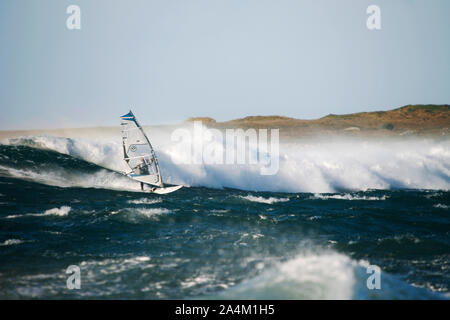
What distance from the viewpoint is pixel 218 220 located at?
12328 mm

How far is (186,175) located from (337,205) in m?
10.5

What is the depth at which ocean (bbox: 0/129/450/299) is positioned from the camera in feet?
21.7

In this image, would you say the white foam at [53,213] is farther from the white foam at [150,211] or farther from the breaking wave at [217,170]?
the breaking wave at [217,170]

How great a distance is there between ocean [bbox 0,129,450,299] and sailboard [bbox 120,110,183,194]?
116 centimetres

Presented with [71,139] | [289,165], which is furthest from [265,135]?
[71,139]

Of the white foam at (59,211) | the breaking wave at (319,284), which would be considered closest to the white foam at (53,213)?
the white foam at (59,211)

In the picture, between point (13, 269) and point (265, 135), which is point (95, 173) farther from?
point (265, 135)

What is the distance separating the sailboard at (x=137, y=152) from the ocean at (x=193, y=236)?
3.80 ft

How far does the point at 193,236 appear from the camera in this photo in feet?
33.5

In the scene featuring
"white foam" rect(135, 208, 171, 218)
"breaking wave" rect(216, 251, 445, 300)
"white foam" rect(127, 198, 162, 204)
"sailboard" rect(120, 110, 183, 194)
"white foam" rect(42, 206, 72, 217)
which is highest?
"sailboard" rect(120, 110, 183, 194)

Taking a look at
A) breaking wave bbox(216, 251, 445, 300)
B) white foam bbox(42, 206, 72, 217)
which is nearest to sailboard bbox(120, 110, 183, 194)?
white foam bbox(42, 206, 72, 217)

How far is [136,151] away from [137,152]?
2.6 inches

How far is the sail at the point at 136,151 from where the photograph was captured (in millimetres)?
14975

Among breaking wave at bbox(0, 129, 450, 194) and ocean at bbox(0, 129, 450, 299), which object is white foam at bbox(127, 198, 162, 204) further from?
breaking wave at bbox(0, 129, 450, 194)
